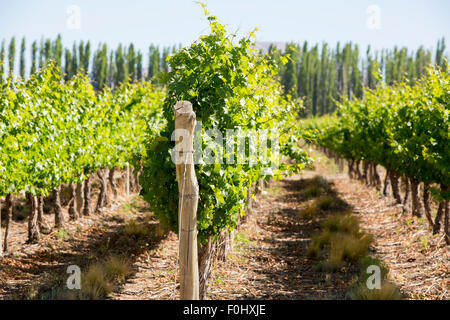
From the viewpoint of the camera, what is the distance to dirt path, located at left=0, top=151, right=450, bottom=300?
6.93m

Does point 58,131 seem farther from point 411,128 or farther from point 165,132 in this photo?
point 411,128

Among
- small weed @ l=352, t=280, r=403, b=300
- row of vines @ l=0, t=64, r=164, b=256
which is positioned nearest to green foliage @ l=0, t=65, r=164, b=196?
row of vines @ l=0, t=64, r=164, b=256

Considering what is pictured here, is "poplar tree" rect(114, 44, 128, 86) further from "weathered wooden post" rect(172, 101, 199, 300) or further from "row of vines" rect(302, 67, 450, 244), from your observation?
"weathered wooden post" rect(172, 101, 199, 300)

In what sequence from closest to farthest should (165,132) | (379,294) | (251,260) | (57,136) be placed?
1. (165,132)
2. (379,294)
3. (251,260)
4. (57,136)

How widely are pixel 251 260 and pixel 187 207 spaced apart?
5662 millimetres

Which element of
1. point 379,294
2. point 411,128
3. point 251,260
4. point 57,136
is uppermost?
point 411,128

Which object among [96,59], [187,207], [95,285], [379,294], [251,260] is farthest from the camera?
[96,59]

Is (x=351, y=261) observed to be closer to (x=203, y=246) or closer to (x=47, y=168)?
(x=203, y=246)

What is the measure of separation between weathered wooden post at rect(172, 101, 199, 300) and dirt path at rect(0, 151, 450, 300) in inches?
38.8

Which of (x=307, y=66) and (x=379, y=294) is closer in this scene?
(x=379, y=294)

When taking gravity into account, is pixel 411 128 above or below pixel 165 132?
above

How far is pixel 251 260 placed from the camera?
29.3ft

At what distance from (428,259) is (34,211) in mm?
8989

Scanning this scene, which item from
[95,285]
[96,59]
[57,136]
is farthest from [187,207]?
[96,59]
